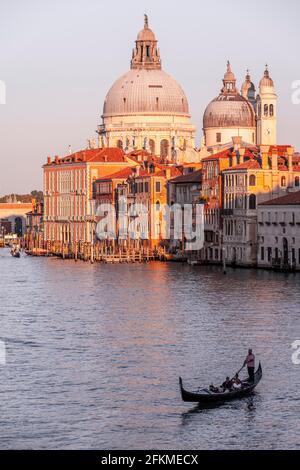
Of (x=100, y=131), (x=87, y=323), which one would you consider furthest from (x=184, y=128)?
(x=87, y=323)

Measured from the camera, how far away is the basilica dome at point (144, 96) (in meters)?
114

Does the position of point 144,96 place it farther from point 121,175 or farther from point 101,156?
point 121,175

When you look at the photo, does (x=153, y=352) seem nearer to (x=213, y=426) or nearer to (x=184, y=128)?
(x=213, y=426)

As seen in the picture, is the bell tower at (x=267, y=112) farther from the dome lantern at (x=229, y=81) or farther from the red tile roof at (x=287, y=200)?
the red tile roof at (x=287, y=200)

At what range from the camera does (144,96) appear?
4488 inches

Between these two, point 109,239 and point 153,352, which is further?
point 109,239

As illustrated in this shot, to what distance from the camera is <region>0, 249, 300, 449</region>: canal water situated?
26141mm

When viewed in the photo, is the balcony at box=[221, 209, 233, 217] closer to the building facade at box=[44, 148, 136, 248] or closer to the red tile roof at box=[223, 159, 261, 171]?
the red tile roof at box=[223, 159, 261, 171]

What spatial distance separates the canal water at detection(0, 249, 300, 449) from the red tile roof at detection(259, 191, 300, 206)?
970cm

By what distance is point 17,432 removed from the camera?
85.6ft

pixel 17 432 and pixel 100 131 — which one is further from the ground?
pixel 100 131

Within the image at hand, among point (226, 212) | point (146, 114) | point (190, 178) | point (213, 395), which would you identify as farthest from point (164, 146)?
point (213, 395)

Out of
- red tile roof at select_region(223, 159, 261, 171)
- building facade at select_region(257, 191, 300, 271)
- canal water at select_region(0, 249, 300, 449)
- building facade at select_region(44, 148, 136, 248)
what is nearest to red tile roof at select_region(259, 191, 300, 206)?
building facade at select_region(257, 191, 300, 271)
